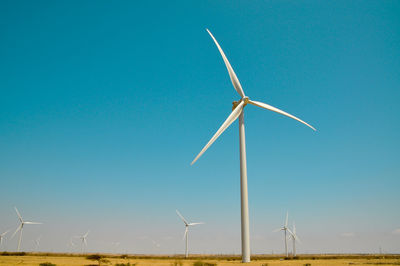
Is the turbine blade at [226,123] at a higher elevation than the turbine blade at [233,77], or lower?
lower

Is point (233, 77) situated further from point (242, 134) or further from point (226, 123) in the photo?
point (242, 134)

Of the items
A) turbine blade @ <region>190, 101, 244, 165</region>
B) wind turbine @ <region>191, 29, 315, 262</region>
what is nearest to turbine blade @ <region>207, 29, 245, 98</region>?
wind turbine @ <region>191, 29, 315, 262</region>

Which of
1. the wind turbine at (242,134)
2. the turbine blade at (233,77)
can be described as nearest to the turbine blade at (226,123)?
the wind turbine at (242,134)

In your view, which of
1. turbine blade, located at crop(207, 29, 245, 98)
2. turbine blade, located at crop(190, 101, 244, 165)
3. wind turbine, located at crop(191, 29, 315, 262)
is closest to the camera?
wind turbine, located at crop(191, 29, 315, 262)

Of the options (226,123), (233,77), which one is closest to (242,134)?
(226,123)

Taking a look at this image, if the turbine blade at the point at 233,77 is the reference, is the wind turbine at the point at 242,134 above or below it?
below

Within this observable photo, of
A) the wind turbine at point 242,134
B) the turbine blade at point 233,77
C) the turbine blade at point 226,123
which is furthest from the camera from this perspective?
→ the turbine blade at point 233,77

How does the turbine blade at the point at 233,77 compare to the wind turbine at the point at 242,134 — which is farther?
the turbine blade at the point at 233,77

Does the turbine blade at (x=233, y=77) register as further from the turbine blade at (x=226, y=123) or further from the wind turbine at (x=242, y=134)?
the turbine blade at (x=226, y=123)

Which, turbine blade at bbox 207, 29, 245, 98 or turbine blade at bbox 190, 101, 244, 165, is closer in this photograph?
turbine blade at bbox 190, 101, 244, 165

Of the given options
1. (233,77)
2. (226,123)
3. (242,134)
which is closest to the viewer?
(226,123)

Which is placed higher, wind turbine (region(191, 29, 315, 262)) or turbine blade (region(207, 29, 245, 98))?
turbine blade (region(207, 29, 245, 98))

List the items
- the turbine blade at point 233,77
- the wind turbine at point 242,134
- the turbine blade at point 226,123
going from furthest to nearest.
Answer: the turbine blade at point 233,77 < the turbine blade at point 226,123 < the wind turbine at point 242,134

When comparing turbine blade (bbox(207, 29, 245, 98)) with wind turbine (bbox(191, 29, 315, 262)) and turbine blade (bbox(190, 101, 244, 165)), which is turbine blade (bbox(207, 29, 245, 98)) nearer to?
wind turbine (bbox(191, 29, 315, 262))
